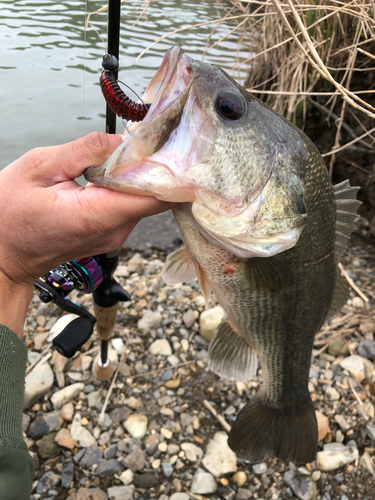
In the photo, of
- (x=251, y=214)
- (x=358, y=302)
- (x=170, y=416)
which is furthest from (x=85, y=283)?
(x=358, y=302)

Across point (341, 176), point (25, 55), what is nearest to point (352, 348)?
point (341, 176)

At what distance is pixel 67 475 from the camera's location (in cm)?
192

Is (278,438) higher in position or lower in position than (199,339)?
higher

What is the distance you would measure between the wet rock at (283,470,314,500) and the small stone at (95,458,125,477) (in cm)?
87

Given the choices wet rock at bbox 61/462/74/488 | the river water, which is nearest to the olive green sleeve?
wet rock at bbox 61/462/74/488

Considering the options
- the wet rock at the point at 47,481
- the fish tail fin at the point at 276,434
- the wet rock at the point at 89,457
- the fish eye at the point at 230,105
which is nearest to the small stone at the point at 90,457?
the wet rock at the point at 89,457

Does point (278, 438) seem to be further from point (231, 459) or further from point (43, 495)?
point (43, 495)

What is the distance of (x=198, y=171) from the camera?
41.8 inches

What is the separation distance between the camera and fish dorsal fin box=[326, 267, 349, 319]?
1.81m

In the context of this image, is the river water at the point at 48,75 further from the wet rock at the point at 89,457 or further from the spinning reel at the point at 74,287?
the wet rock at the point at 89,457

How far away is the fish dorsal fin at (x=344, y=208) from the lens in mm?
1568

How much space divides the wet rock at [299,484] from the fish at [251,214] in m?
0.25

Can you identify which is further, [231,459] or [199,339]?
[199,339]

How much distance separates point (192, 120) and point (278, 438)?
1.57m
